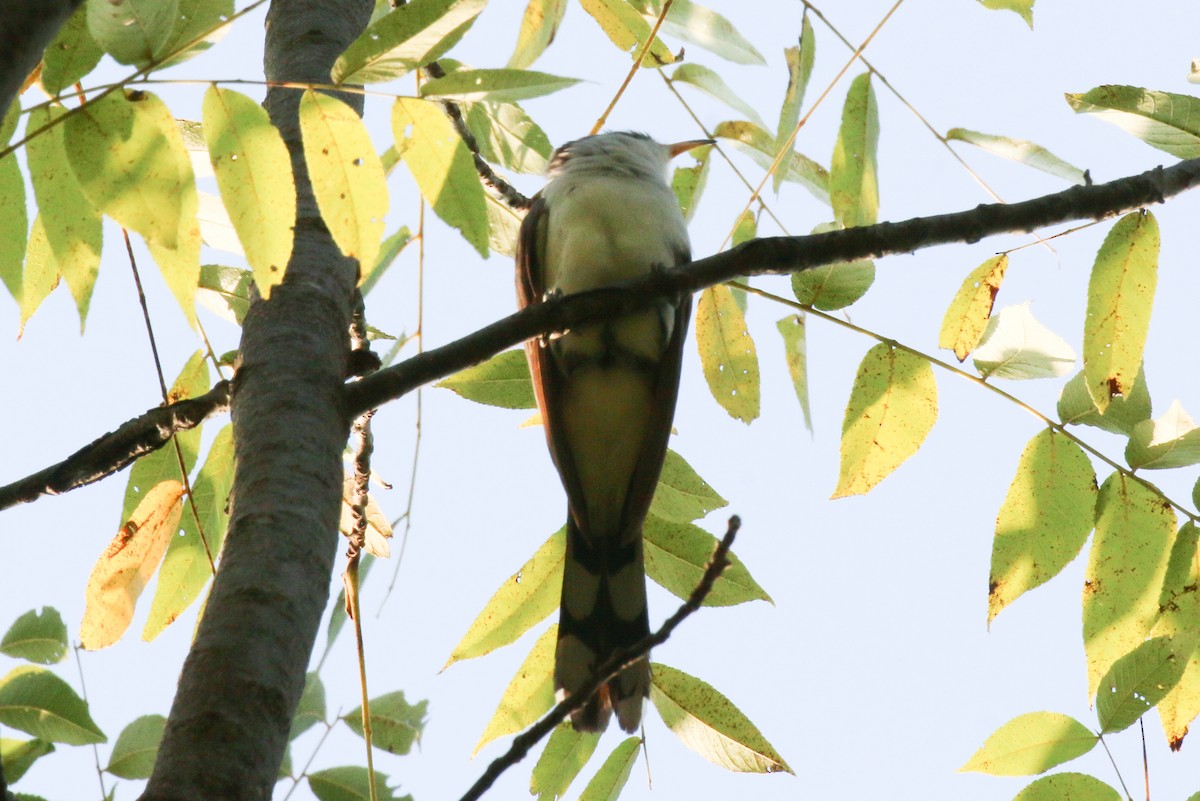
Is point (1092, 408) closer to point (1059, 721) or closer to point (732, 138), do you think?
point (1059, 721)

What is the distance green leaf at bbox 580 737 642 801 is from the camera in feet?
8.80

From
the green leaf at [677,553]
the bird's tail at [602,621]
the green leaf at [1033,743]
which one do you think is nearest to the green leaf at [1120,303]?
the green leaf at [1033,743]

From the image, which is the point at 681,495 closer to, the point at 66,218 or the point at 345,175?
the point at 345,175

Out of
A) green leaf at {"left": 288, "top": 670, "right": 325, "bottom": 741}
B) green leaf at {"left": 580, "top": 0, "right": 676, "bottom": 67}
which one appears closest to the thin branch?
green leaf at {"left": 288, "top": 670, "right": 325, "bottom": 741}

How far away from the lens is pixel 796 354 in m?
2.95

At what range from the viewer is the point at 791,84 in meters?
2.68

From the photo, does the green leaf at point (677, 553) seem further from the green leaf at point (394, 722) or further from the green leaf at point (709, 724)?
the green leaf at point (394, 722)

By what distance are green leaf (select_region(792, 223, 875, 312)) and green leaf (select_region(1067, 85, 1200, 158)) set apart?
0.56m

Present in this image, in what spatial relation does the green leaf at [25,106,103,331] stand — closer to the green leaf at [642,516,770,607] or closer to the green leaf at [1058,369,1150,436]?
the green leaf at [642,516,770,607]

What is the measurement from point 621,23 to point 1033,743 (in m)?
2.13

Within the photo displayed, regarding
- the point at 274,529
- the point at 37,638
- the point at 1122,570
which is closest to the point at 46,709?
the point at 37,638

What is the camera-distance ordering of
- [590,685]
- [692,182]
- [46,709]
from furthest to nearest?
[692,182] → [46,709] → [590,685]

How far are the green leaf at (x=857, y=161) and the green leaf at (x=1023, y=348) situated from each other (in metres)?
0.39

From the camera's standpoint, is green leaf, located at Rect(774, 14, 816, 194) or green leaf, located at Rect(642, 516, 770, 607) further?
green leaf, located at Rect(642, 516, 770, 607)
